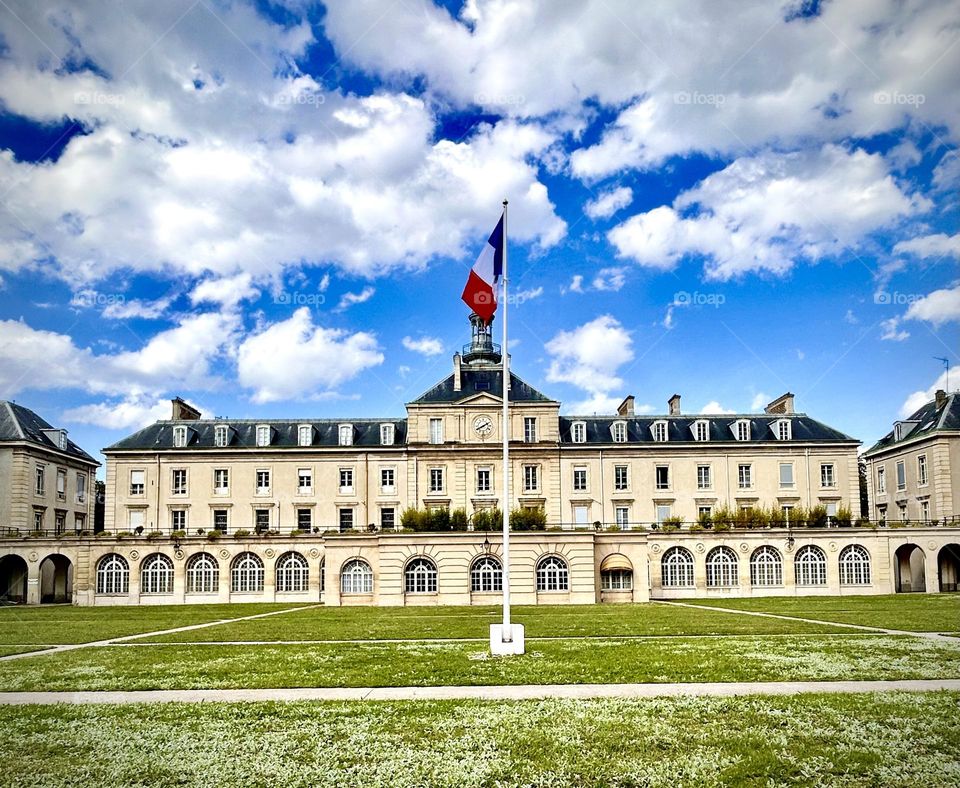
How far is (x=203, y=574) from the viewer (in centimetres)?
5372

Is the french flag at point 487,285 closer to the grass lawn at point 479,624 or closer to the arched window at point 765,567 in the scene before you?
the grass lawn at point 479,624

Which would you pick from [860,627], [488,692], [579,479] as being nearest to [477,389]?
[579,479]

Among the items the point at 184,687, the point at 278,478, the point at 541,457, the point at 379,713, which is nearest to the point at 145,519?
the point at 278,478

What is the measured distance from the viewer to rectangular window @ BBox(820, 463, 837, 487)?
6078 cm

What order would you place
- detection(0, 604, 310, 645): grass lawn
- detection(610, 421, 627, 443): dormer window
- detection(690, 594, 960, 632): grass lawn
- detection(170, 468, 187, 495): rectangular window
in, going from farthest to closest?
detection(610, 421, 627, 443): dormer window, detection(170, 468, 187, 495): rectangular window, detection(0, 604, 310, 645): grass lawn, detection(690, 594, 960, 632): grass lawn

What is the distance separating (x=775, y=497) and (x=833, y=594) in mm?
10148

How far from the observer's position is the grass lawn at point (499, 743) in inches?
393

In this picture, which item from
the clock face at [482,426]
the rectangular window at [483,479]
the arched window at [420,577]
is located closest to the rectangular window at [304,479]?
the rectangular window at [483,479]

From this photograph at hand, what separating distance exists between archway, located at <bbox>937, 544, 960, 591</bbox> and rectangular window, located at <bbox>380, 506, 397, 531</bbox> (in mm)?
36146

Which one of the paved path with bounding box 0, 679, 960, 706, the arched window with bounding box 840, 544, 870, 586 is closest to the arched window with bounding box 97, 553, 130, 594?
the paved path with bounding box 0, 679, 960, 706

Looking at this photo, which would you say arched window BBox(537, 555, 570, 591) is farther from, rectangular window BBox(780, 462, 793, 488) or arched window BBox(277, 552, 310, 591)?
rectangular window BBox(780, 462, 793, 488)

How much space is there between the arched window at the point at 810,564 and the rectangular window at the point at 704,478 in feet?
30.9

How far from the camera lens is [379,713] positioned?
43.3 feet

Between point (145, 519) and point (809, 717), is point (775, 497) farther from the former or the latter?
point (809, 717)
